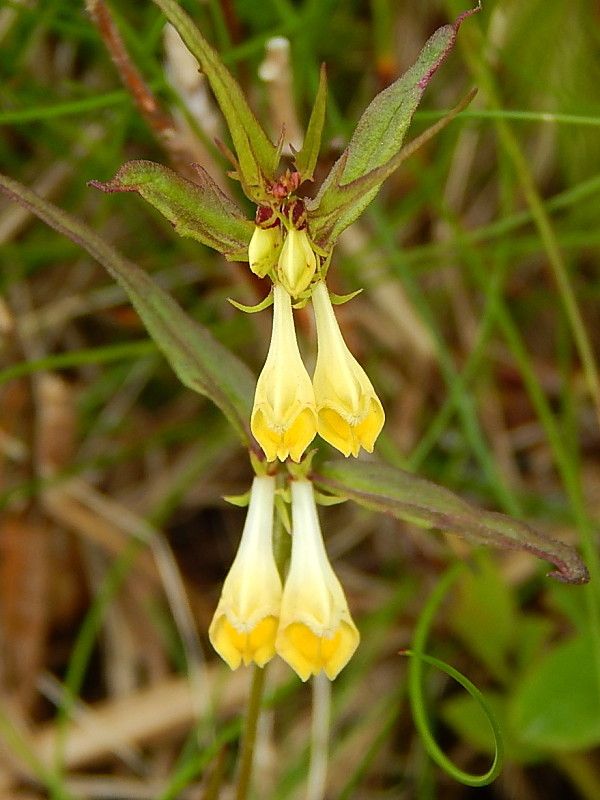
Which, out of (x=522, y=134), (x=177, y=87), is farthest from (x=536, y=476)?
(x=177, y=87)

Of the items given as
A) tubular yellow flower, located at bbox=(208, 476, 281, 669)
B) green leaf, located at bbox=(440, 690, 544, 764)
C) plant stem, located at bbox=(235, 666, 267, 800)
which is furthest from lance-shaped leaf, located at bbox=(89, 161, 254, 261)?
green leaf, located at bbox=(440, 690, 544, 764)

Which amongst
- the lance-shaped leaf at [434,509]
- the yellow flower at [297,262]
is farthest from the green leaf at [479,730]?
the yellow flower at [297,262]

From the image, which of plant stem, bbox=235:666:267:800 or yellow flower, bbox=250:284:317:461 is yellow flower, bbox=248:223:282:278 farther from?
plant stem, bbox=235:666:267:800

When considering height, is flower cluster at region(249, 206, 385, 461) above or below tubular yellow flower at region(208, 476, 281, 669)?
above

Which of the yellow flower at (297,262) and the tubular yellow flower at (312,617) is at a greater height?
the yellow flower at (297,262)

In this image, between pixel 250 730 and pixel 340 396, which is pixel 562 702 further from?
pixel 340 396

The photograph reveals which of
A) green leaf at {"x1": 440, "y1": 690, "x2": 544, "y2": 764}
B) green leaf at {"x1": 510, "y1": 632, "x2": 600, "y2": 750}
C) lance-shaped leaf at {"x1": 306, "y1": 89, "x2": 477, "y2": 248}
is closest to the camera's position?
lance-shaped leaf at {"x1": 306, "y1": 89, "x2": 477, "y2": 248}

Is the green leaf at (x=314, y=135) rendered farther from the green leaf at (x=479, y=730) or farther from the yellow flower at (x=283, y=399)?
the green leaf at (x=479, y=730)

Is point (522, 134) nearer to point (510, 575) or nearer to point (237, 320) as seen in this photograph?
point (237, 320)
